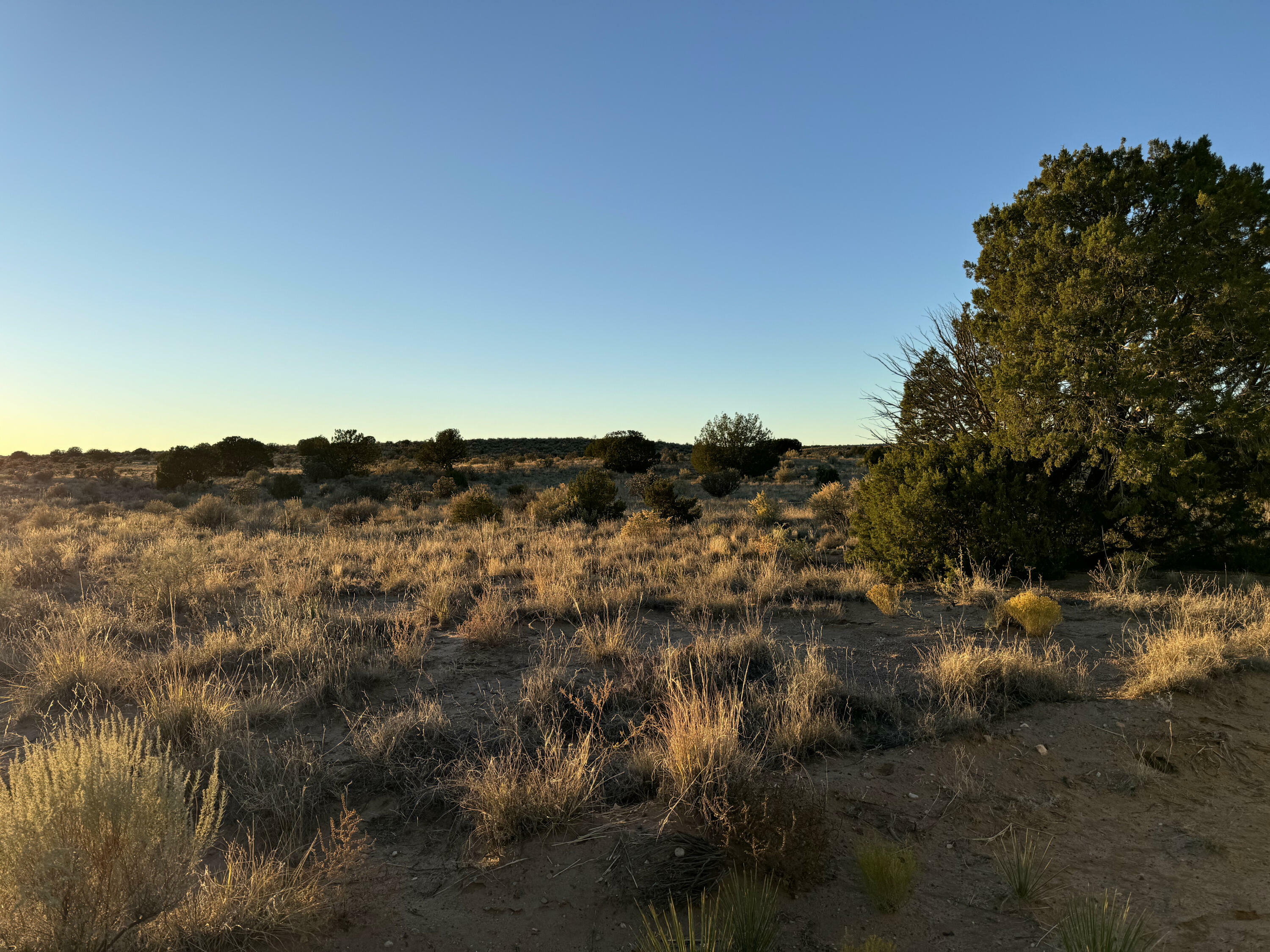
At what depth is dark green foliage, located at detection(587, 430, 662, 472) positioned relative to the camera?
39.9 meters

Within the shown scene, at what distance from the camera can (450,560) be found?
12.6 metres

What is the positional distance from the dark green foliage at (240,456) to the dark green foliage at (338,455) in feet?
12.8

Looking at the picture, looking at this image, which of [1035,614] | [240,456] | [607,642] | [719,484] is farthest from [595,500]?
[240,456]

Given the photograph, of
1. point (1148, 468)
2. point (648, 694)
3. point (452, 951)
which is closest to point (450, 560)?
point (648, 694)

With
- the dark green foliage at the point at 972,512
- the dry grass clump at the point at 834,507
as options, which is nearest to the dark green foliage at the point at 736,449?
the dry grass clump at the point at 834,507

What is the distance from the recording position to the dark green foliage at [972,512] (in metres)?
9.81

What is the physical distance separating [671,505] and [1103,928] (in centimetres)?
1460

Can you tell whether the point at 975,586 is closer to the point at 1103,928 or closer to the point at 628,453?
the point at 1103,928

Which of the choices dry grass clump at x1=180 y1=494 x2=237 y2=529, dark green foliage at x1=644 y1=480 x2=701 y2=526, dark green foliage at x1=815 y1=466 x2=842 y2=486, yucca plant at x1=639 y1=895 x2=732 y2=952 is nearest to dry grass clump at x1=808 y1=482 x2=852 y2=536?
dark green foliage at x1=644 y1=480 x2=701 y2=526

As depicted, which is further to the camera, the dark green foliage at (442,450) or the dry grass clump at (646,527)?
the dark green foliage at (442,450)

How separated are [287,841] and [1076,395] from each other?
10.1m

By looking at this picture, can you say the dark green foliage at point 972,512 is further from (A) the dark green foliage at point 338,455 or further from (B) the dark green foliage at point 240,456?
(B) the dark green foliage at point 240,456

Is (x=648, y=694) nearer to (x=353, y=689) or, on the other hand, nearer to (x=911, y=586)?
(x=353, y=689)

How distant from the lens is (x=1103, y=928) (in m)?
2.96
